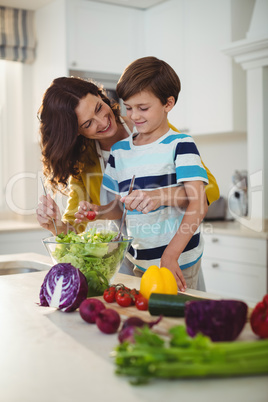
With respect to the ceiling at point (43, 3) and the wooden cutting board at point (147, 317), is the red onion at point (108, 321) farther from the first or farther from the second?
the ceiling at point (43, 3)

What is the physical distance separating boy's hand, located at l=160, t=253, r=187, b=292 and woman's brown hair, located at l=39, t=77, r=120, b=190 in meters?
0.54

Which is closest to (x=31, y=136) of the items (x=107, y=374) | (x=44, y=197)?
(x=44, y=197)

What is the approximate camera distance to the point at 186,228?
4.63ft

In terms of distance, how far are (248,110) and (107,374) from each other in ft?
9.18

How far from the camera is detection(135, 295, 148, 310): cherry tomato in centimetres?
109

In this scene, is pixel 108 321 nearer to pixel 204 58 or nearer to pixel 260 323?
pixel 260 323

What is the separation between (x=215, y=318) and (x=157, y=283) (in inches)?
12.9

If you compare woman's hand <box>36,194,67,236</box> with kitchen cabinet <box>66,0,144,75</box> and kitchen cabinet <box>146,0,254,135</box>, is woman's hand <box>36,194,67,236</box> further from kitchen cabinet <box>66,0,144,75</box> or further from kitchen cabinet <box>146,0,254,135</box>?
kitchen cabinet <box>66,0,144,75</box>

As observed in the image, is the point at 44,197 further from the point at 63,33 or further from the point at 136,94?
the point at 63,33

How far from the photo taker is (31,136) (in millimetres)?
3992

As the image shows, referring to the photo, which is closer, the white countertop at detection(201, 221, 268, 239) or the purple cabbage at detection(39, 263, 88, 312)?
the purple cabbage at detection(39, 263, 88, 312)

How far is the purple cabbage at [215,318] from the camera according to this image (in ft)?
→ 2.68

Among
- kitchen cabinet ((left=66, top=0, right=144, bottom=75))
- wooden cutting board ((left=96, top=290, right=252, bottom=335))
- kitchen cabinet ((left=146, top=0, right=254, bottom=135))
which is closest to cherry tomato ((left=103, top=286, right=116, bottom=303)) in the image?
wooden cutting board ((left=96, top=290, right=252, bottom=335))

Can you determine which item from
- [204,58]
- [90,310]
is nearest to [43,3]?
[204,58]
